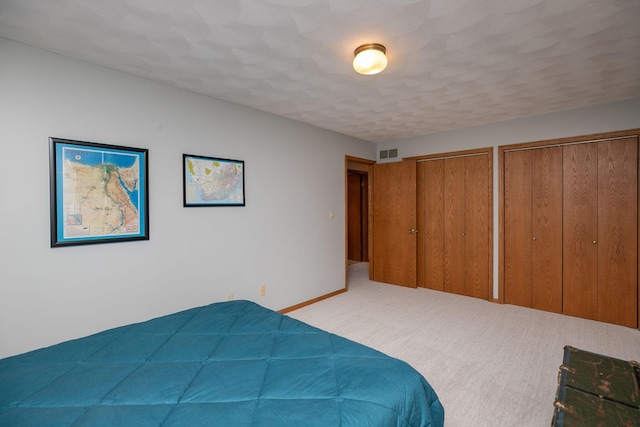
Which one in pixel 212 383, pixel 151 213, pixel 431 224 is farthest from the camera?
pixel 431 224

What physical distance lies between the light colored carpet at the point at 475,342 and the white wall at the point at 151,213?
1012 mm

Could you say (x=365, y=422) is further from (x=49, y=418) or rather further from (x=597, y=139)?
(x=597, y=139)

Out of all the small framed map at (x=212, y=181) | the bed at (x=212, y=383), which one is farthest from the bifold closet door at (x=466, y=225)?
the bed at (x=212, y=383)

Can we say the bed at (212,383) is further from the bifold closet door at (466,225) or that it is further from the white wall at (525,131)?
the white wall at (525,131)

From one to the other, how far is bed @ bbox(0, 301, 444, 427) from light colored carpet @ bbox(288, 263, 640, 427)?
0.90 meters

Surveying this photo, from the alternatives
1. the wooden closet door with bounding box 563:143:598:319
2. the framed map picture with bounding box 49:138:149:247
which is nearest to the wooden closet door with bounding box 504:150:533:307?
the wooden closet door with bounding box 563:143:598:319

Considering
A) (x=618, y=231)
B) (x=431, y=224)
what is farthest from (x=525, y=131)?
(x=431, y=224)

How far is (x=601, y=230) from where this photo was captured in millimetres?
3484

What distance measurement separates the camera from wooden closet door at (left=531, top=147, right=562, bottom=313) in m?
3.76

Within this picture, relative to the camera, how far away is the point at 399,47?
214 centimetres

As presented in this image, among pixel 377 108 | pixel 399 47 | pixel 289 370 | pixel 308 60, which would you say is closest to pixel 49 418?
pixel 289 370

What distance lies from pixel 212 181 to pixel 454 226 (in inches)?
140

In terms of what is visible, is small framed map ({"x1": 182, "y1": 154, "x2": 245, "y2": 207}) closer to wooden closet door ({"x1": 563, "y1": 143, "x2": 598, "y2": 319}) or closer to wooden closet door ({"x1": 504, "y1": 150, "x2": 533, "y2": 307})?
wooden closet door ({"x1": 504, "y1": 150, "x2": 533, "y2": 307})

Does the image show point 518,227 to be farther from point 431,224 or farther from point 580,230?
point 431,224
